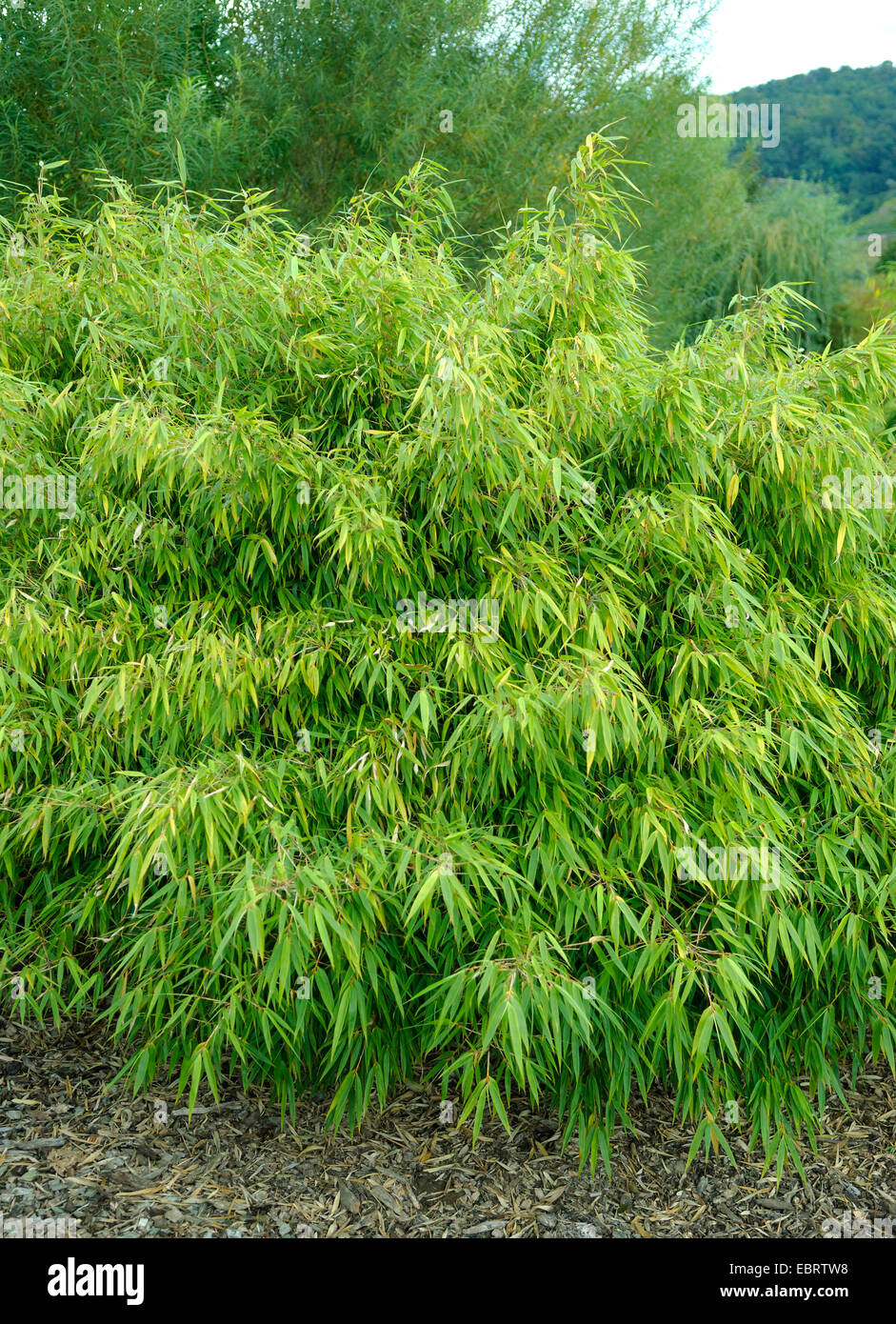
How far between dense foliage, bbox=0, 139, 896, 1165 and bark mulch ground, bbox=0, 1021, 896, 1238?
0.11 meters

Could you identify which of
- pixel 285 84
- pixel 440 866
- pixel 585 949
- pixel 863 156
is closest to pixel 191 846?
pixel 440 866

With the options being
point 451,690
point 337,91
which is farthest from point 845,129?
point 451,690

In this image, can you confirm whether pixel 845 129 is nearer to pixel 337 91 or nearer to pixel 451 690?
pixel 337 91

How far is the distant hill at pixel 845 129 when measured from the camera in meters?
13.2

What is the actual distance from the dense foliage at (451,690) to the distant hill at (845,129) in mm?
12923

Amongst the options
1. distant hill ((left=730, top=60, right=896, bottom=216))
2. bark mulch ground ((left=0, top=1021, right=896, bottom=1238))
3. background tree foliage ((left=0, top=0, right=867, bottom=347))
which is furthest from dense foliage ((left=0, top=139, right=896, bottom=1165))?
distant hill ((left=730, top=60, right=896, bottom=216))

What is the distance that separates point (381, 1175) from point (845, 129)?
1539 cm

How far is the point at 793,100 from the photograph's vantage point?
1398 cm

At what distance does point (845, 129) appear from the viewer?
1360 centimetres

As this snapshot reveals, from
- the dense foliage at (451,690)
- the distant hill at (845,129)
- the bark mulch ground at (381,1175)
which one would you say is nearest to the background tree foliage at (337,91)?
the dense foliage at (451,690)

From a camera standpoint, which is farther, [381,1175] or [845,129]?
[845,129]

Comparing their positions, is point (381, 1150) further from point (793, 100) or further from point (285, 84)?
point (793, 100)

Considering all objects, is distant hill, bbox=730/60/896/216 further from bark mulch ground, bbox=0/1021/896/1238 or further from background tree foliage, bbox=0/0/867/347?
bark mulch ground, bbox=0/1021/896/1238

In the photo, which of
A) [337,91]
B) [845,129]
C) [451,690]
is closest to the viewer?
[451,690]
